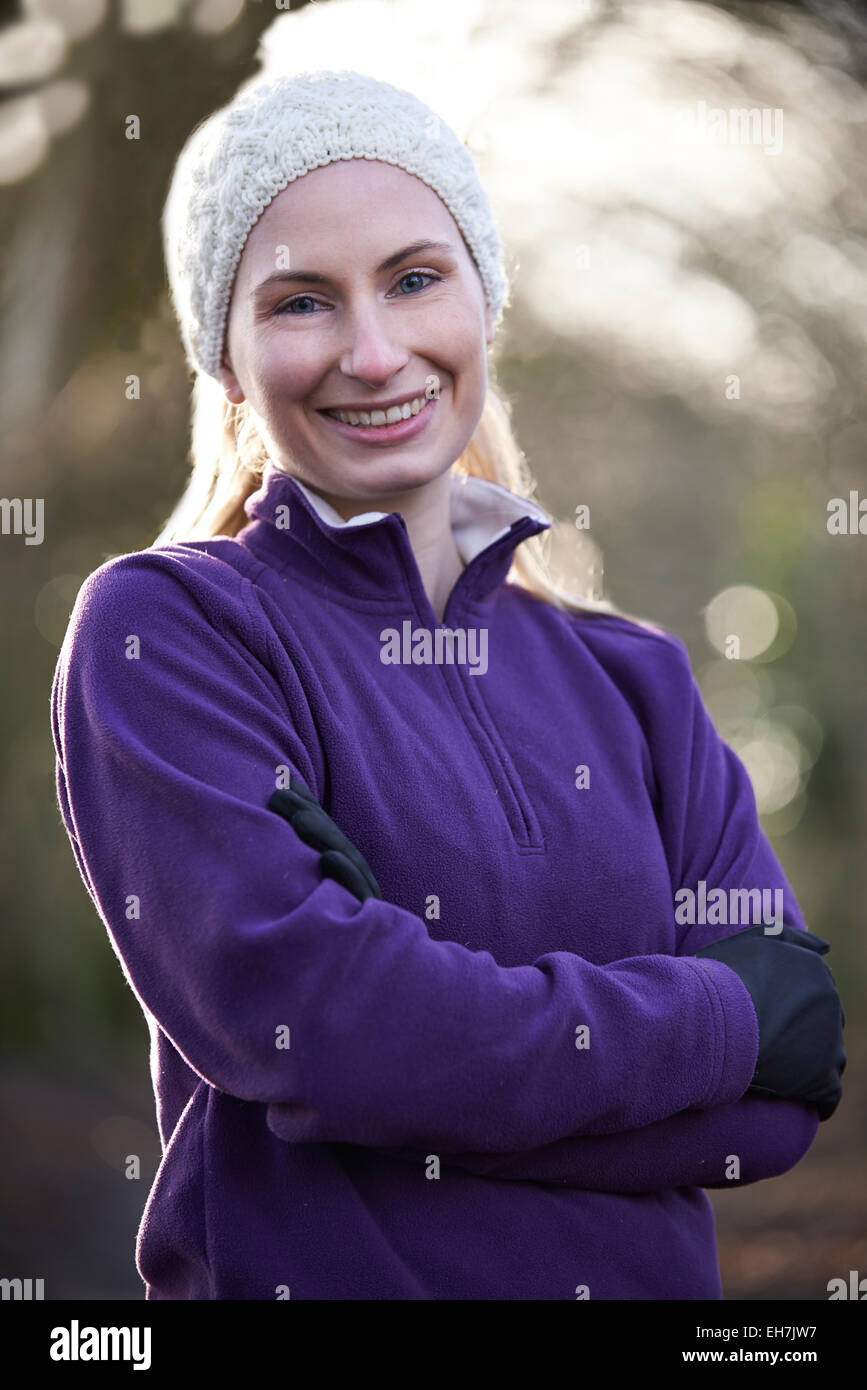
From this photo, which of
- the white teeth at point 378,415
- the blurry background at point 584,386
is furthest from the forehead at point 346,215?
the blurry background at point 584,386

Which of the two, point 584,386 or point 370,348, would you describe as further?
point 584,386

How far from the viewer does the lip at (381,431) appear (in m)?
1.64

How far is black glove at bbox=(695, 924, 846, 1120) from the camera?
4.98 feet

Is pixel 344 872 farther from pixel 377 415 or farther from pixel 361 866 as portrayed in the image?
pixel 377 415

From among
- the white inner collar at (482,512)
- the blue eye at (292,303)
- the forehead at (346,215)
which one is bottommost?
the white inner collar at (482,512)

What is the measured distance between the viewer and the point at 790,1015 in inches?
60.2

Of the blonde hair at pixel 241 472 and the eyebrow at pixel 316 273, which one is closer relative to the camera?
the eyebrow at pixel 316 273

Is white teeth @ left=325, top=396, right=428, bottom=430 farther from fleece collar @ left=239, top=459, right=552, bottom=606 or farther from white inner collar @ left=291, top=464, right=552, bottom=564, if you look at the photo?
white inner collar @ left=291, top=464, right=552, bottom=564

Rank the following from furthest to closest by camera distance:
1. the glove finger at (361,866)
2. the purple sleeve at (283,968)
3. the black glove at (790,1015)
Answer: the black glove at (790,1015) < the glove finger at (361,866) < the purple sleeve at (283,968)

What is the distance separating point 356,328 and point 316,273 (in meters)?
0.08

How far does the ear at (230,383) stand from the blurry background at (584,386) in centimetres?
143

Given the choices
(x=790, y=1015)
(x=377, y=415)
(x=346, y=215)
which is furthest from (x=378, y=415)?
(x=790, y=1015)

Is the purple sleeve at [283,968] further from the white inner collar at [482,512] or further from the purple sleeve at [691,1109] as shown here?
the white inner collar at [482,512]

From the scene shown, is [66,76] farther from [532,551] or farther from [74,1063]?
[74,1063]
